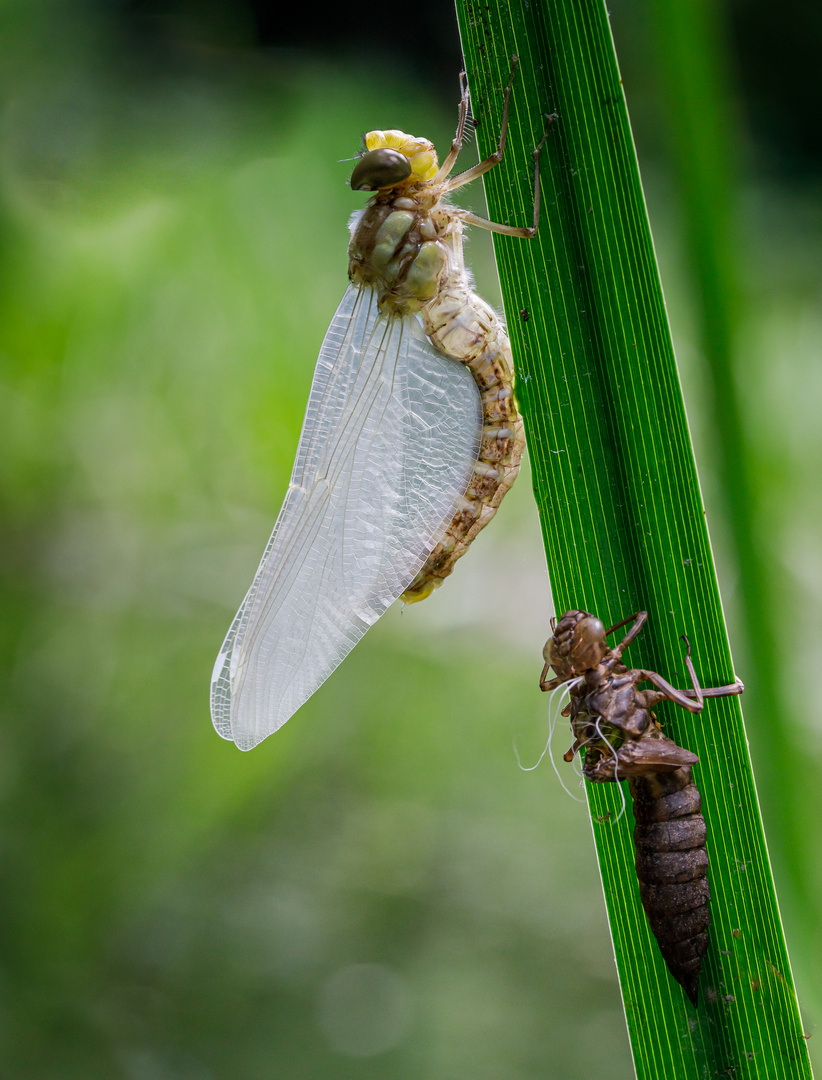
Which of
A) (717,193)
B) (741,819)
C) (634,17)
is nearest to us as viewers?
(741,819)

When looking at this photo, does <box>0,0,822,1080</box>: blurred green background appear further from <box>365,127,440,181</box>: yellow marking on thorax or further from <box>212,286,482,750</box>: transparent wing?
<box>365,127,440,181</box>: yellow marking on thorax

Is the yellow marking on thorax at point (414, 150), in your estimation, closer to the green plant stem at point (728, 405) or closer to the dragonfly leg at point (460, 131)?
the dragonfly leg at point (460, 131)

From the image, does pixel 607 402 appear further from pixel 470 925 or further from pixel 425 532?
pixel 470 925

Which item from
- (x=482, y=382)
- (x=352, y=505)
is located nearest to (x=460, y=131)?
(x=482, y=382)

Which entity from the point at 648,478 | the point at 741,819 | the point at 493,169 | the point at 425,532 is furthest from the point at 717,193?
the point at 741,819

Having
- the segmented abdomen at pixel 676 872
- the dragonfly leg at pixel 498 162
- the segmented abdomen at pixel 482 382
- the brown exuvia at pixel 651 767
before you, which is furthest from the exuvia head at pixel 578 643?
the dragonfly leg at pixel 498 162

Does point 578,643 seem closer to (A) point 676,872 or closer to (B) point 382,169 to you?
(A) point 676,872
